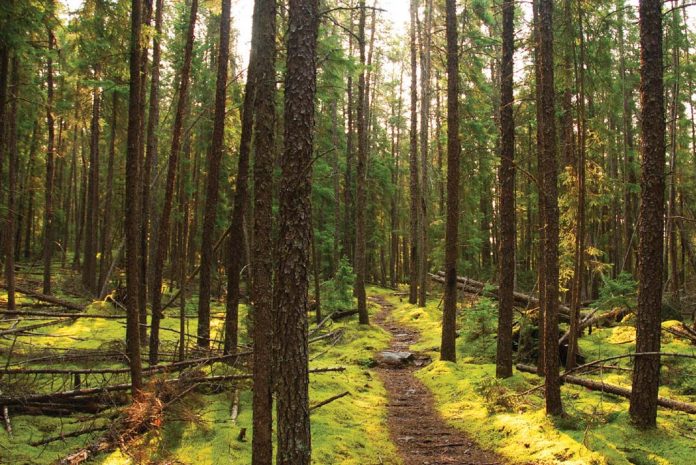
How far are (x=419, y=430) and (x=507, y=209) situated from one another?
5.24 metres

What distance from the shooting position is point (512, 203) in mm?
10680

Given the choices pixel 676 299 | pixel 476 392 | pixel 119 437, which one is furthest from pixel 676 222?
pixel 119 437

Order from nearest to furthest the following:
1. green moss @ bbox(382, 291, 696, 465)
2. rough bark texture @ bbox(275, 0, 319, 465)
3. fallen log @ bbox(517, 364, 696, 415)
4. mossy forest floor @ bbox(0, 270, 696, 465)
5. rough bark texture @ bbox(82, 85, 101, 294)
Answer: rough bark texture @ bbox(275, 0, 319, 465), mossy forest floor @ bbox(0, 270, 696, 465), green moss @ bbox(382, 291, 696, 465), fallen log @ bbox(517, 364, 696, 415), rough bark texture @ bbox(82, 85, 101, 294)

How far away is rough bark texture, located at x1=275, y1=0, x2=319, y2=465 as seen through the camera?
501 cm

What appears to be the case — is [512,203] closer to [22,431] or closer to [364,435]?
[364,435]

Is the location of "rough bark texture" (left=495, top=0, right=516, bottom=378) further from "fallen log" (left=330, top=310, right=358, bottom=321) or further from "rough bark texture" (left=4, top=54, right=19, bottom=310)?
"rough bark texture" (left=4, top=54, right=19, bottom=310)

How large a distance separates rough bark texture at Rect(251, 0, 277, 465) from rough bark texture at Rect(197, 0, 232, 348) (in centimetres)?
439

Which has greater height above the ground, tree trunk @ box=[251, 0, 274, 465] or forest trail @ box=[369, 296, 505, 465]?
tree trunk @ box=[251, 0, 274, 465]

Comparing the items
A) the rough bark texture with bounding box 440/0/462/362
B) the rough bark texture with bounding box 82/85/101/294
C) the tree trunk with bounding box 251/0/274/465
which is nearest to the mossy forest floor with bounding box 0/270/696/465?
the rough bark texture with bounding box 440/0/462/362

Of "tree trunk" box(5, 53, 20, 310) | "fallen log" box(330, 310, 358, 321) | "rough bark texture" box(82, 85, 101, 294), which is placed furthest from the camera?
"rough bark texture" box(82, 85, 101, 294)

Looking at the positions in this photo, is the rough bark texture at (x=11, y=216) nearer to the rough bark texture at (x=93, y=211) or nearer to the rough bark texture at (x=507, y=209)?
the rough bark texture at (x=93, y=211)

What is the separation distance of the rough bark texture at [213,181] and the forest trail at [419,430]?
4.33 metres

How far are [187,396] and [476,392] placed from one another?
592 cm

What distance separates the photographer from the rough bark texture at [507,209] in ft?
34.3
